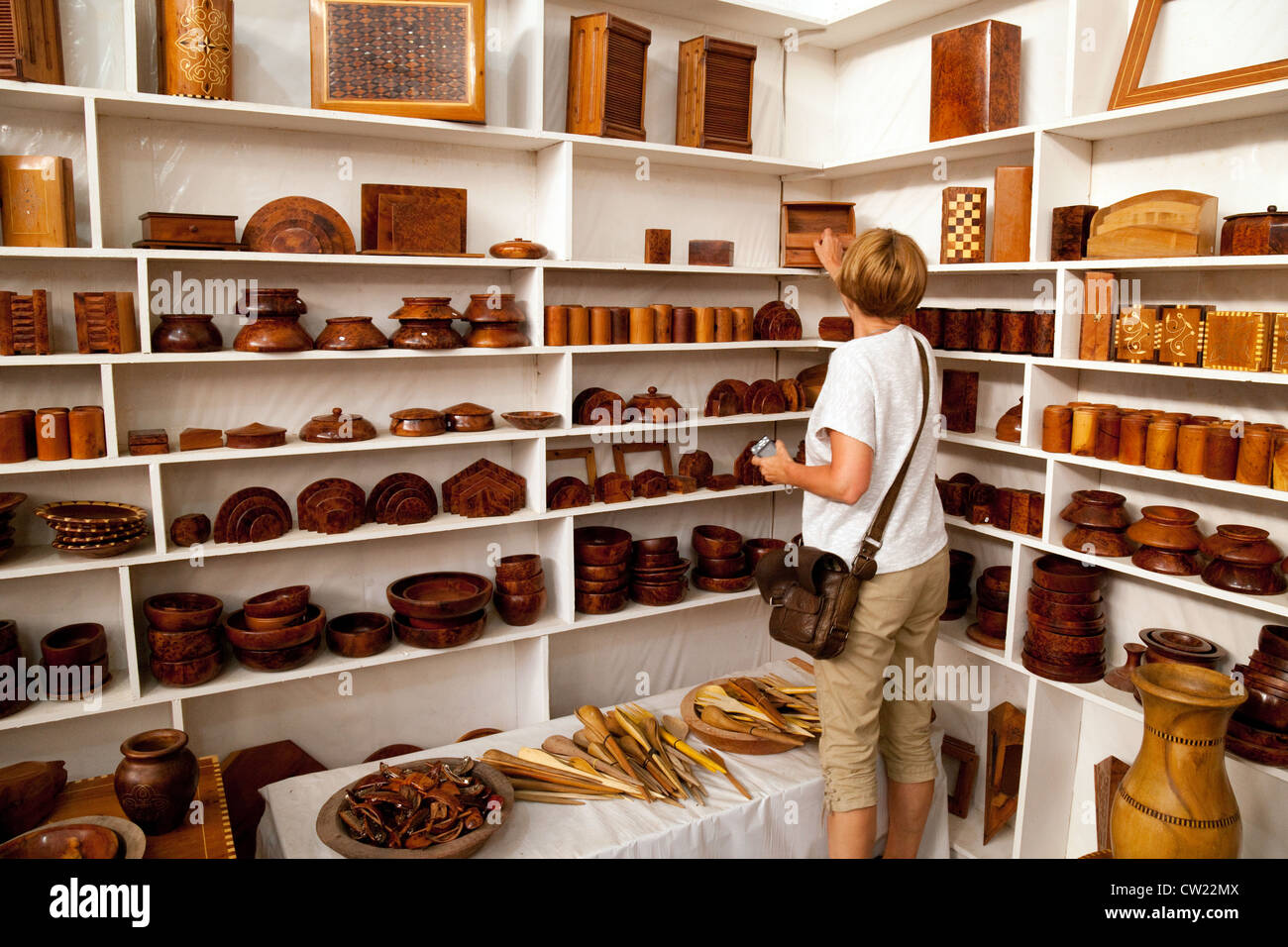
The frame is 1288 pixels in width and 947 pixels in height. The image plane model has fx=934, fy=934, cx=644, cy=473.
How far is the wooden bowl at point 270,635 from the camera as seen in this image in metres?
2.80

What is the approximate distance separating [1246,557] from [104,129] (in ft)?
11.2

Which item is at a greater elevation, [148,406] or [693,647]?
[148,406]

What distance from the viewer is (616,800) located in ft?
8.40

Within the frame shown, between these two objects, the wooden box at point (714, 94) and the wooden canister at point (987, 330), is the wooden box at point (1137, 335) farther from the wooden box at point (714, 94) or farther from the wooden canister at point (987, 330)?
the wooden box at point (714, 94)

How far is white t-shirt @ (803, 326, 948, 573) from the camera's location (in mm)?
2266

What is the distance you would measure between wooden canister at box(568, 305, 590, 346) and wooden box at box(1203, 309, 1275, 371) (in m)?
1.91

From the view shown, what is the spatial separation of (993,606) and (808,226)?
1682 millimetres

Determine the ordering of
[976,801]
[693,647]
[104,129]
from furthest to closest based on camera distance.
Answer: [693,647] → [976,801] → [104,129]


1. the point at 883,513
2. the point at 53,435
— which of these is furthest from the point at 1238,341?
the point at 53,435

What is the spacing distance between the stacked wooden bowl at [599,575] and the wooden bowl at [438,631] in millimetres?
461

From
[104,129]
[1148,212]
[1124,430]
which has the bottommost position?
[1124,430]

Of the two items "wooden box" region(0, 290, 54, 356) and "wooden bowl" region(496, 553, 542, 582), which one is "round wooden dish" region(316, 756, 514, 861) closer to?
"wooden bowl" region(496, 553, 542, 582)

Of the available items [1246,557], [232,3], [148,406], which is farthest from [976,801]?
[232,3]
